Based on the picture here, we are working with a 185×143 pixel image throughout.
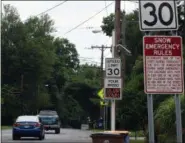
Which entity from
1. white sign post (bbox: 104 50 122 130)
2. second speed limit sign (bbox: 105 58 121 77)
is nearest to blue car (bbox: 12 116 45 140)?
white sign post (bbox: 104 50 122 130)

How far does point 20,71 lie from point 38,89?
468 centimetres

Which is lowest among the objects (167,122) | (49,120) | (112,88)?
(49,120)

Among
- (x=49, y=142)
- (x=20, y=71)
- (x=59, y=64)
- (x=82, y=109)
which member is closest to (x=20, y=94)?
(x=20, y=71)

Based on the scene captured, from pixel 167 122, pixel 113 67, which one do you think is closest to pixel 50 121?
pixel 167 122

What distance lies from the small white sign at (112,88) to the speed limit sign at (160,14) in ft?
28.9

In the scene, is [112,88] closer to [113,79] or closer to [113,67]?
[113,79]

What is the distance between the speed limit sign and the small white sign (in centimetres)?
882

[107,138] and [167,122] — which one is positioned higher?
[167,122]

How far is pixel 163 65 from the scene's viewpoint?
970 centimetres

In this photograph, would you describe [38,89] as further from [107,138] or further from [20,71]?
[107,138]

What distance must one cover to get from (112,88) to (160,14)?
30.3 ft

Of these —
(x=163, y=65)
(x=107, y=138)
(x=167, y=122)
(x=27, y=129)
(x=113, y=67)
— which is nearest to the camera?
(x=163, y=65)

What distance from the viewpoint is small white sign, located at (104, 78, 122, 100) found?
1855 centimetres

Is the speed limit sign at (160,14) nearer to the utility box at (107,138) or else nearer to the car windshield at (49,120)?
the utility box at (107,138)
